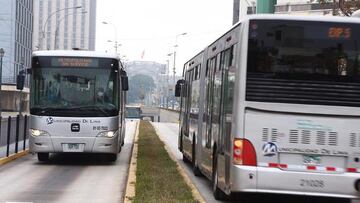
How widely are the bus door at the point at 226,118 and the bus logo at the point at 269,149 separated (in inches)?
22.2

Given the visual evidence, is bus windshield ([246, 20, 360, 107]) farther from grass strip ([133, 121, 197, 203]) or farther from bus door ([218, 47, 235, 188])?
grass strip ([133, 121, 197, 203])

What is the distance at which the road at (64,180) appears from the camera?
12.0 meters

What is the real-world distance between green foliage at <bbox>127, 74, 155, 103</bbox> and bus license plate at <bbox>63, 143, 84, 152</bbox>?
118205 millimetres

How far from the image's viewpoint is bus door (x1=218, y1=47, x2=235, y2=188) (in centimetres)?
1041

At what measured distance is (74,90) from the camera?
18.0 m

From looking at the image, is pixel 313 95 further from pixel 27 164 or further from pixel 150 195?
pixel 27 164

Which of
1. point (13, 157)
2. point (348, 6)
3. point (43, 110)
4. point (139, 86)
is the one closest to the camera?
point (43, 110)

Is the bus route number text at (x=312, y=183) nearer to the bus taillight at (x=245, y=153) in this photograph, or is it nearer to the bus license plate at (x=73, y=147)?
the bus taillight at (x=245, y=153)

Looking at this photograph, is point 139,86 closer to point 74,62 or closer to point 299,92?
point 74,62

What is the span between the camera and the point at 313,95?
9.94 metres

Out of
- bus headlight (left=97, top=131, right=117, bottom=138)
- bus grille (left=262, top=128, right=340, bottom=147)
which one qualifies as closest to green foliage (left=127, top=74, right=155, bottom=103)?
bus headlight (left=97, top=131, right=117, bottom=138)

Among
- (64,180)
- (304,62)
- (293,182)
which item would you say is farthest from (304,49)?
(64,180)

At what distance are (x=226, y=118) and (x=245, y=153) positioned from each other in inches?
44.0

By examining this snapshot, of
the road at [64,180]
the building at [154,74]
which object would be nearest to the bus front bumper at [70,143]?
the road at [64,180]
